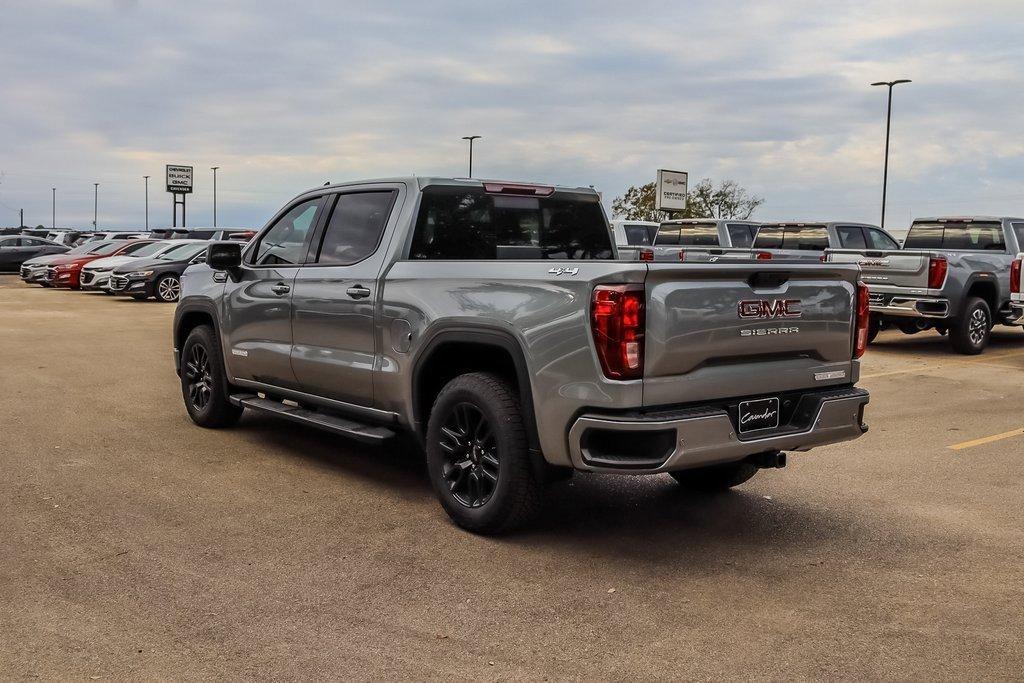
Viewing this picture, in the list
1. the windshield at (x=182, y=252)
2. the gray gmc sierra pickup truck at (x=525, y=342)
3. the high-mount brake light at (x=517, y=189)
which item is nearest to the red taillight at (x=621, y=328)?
the gray gmc sierra pickup truck at (x=525, y=342)

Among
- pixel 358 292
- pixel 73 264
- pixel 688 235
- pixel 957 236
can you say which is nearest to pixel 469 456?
pixel 358 292

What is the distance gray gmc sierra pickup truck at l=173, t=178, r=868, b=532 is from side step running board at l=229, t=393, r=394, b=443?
0.02 meters

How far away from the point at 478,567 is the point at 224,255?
3.55 meters

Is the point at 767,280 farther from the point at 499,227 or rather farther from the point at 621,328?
the point at 499,227

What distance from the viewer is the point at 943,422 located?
905 cm

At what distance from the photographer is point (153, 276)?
77.8 feet

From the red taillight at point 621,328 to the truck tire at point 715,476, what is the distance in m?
1.73

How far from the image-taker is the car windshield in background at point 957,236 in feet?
52.7

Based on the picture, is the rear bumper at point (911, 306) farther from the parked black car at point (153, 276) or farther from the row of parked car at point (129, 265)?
the parked black car at point (153, 276)

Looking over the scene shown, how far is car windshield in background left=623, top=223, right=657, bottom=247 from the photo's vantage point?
22172mm

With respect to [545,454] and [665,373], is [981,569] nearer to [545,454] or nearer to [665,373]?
[665,373]

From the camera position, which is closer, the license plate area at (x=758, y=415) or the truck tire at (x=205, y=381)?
the license plate area at (x=758, y=415)

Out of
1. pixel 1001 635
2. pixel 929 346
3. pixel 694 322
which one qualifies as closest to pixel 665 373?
pixel 694 322

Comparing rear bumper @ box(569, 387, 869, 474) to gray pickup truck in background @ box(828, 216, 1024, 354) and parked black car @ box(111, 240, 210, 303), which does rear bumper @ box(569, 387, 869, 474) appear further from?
parked black car @ box(111, 240, 210, 303)
